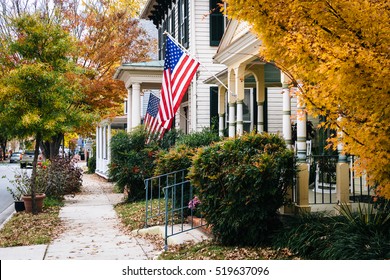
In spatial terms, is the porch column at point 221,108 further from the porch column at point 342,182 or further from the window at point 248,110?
the porch column at point 342,182

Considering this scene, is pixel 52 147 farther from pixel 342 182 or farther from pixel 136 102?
pixel 342 182

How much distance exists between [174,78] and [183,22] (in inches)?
294

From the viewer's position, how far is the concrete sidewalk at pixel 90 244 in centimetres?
835

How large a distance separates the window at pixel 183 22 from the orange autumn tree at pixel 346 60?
1314cm

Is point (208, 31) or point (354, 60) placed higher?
point (208, 31)

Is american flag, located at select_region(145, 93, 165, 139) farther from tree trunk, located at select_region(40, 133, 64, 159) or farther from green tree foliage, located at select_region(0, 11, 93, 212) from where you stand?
tree trunk, located at select_region(40, 133, 64, 159)

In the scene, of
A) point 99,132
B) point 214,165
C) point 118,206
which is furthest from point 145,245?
point 99,132

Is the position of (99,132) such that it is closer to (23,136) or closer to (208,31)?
(208,31)

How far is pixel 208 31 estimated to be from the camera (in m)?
18.3

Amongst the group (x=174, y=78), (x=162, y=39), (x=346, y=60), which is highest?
(x=162, y=39)

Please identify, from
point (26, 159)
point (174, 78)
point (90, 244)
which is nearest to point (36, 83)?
point (174, 78)

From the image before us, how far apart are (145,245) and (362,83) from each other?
538cm

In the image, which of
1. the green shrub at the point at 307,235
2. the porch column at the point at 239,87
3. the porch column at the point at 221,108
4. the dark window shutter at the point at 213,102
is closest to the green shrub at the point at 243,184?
the green shrub at the point at 307,235

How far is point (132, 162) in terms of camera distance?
51.5ft
